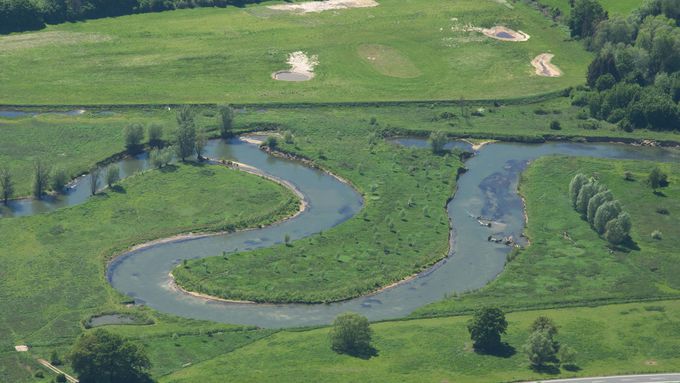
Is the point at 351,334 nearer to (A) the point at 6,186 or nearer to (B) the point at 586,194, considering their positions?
(B) the point at 586,194

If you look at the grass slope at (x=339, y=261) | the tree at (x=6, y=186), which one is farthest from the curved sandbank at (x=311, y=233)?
the tree at (x=6, y=186)

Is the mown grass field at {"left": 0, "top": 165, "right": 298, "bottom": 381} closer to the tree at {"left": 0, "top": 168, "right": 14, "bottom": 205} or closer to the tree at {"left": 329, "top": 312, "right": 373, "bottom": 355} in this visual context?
the tree at {"left": 0, "top": 168, "right": 14, "bottom": 205}

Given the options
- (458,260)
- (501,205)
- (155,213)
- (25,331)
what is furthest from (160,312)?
(501,205)

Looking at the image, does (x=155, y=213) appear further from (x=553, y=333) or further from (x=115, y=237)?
(x=553, y=333)

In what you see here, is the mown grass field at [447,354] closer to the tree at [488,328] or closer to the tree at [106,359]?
the tree at [488,328]

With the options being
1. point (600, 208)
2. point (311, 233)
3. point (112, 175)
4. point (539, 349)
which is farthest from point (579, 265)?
point (112, 175)

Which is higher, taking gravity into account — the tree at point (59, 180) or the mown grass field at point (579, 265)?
the tree at point (59, 180)
